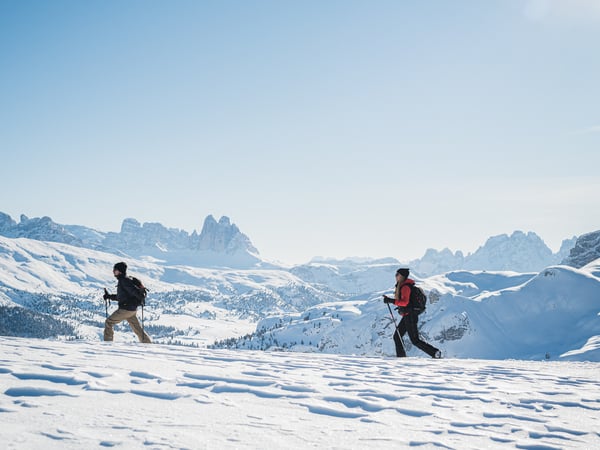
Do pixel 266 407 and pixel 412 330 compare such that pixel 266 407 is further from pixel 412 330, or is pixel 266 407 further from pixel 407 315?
pixel 407 315

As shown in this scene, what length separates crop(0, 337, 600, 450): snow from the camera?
407 cm

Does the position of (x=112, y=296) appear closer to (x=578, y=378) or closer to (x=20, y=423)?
(x=20, y=423)

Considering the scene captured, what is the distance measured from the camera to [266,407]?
5.55 metres

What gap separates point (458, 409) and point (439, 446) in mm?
2072

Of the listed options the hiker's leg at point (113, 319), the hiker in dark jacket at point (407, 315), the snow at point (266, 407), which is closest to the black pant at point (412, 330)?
the hiker in dark jacket at point (407, 315)

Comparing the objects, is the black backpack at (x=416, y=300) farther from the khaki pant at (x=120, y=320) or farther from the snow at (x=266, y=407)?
the khaki pant at (x=120, y=320)

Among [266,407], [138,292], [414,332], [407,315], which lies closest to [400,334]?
[414,332]

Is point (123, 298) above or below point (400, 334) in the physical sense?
above

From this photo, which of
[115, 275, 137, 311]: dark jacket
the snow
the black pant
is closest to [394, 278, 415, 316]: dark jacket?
the black pant

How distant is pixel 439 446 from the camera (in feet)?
14.1

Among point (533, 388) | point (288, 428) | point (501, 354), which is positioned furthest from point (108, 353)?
point (501, 354)

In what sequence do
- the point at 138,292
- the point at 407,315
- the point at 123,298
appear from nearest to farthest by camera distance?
the point at 407,315, the point at 123,298, the point at 138,292

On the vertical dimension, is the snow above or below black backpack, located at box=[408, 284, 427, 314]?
below

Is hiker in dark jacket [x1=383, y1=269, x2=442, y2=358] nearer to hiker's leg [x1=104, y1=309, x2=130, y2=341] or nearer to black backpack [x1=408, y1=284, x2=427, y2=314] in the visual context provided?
black backpack [x1=408, y1=284, x2=427, y2=314]
